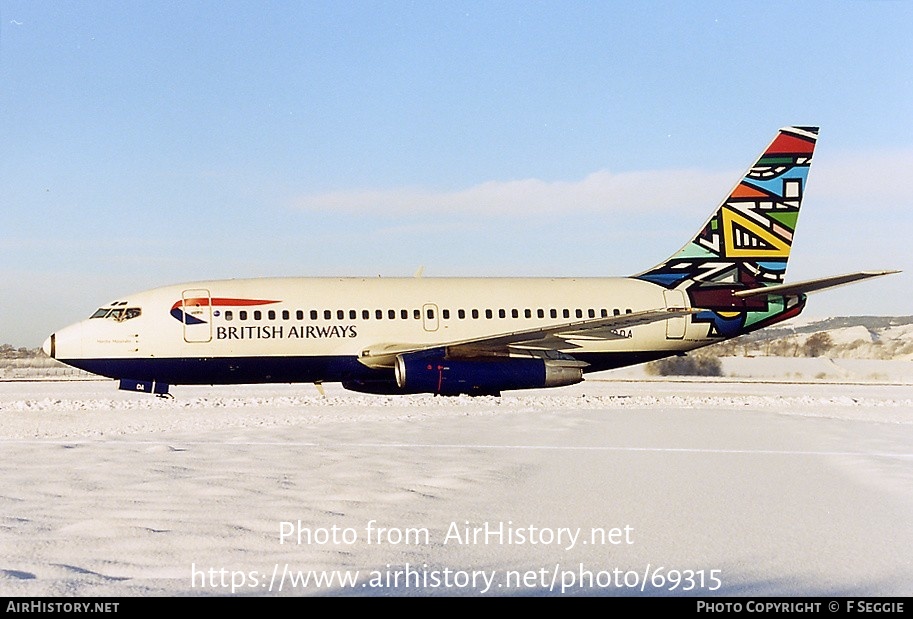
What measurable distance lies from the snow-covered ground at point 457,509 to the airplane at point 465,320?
6.42m

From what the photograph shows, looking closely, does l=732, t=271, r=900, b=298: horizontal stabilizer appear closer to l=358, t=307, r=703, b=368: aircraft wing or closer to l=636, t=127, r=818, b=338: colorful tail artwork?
l=636, t=127, r=818, b=338: colorful tail artwork

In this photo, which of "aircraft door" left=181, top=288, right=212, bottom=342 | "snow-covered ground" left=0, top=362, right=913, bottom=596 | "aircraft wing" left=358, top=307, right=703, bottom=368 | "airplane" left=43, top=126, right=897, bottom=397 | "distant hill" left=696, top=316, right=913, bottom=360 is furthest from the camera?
"distant hill" left=696, top=316, right=913, bottom=360

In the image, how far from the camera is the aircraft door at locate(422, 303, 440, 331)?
937 inches

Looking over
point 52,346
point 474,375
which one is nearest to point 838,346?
point 474,375

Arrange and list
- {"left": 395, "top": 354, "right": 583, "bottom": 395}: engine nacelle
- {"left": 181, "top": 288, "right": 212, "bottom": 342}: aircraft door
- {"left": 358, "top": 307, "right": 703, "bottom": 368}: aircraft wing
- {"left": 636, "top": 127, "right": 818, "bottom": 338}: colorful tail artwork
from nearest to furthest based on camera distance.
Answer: {"left": 395, "top": 354, "right": 583, "bottom": 395}: engine nacelle < {"left": 358, "top": 307, "right": 703, "bottom": 368}: aircraft wing < {"left": 181, "top": 288, "right": 212, "bottom": 342}: aircraft door < {"left": 636, "top": 127, "right": 818, "bottom": 338}: colorful tail artwork

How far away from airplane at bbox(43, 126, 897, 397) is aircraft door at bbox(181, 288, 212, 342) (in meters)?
0.03

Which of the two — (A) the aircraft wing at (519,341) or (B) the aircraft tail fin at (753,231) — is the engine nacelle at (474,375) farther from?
(B) the aircraft tail fin at (753,231)

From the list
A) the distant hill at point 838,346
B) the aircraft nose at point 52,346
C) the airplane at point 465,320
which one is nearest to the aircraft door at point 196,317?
the airplane at point 465,320

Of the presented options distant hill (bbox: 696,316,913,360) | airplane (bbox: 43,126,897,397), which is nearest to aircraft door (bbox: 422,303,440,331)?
airplane (bbox: 43,126,897,397)

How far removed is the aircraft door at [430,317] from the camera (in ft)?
78.1

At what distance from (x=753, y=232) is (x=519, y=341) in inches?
353

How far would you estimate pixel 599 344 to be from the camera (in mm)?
24906

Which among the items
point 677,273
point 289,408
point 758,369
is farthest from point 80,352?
point 758,369

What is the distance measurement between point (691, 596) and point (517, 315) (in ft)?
64.0
